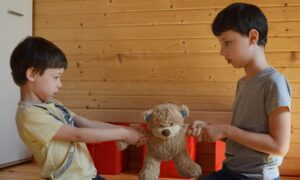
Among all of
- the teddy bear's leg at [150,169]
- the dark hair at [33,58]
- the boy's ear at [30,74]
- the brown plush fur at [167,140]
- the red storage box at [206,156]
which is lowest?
the red storage box at [206,156]

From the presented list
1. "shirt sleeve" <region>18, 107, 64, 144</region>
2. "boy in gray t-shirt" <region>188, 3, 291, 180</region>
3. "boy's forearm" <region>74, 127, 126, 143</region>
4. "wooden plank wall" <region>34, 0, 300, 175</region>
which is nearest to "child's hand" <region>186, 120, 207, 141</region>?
"boy in gray t-shirt" <region>188, 3, 291, 180</region>

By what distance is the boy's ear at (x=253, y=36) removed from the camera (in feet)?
3.54

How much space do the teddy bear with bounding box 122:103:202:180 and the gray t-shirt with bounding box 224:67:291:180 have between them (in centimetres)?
15

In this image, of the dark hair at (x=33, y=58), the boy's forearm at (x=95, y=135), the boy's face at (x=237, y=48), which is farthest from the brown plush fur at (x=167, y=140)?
the dark hair at (x=33, y=58)

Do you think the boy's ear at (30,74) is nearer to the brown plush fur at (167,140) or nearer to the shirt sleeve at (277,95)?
the brown plush fur at (167,140)

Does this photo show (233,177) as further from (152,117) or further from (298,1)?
(298,1)

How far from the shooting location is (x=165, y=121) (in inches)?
43.1

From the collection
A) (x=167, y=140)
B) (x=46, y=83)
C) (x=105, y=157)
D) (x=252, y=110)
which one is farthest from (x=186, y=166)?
(x=105, y=157)

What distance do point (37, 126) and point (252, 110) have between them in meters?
0.62

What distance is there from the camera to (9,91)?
2.03 m

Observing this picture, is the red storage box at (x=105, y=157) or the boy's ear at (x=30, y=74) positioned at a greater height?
the boy's ear at (x=30, y=74)

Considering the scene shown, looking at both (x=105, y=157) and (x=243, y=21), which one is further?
(x=105, y=157)

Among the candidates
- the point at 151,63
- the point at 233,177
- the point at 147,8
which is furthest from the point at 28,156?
the point at 233,177

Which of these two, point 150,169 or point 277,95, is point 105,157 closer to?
point 150,169
